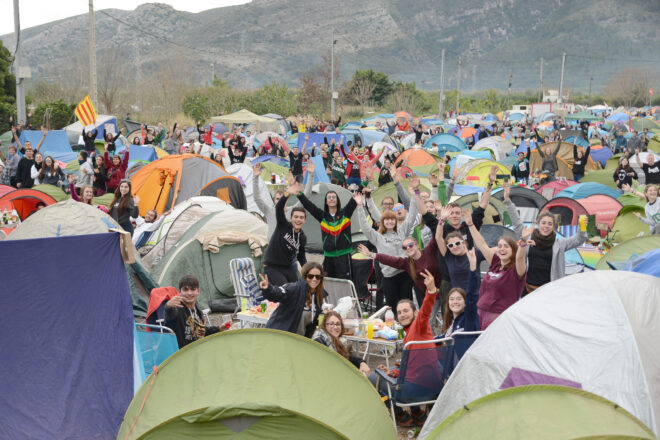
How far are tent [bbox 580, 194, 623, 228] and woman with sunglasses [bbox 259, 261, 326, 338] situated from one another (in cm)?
751

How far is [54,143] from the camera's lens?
20.2m

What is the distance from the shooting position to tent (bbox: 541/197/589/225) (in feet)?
38.3

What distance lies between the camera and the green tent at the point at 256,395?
423 centimetres

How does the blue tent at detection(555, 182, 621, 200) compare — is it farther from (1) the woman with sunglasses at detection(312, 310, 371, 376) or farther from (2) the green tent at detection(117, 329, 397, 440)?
(2) the green tent at detection(117, 329, 397, 440)

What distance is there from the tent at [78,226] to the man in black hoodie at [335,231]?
245 cm

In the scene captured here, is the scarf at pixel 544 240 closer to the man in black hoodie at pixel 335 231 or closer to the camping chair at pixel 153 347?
the man in black hoodie at pixel 335 231

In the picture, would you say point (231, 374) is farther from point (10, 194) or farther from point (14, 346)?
point (10, 194)

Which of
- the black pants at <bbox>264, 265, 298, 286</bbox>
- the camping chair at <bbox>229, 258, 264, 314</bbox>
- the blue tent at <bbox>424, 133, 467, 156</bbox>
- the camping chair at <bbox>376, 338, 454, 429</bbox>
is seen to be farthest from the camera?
the blue tent at <bbox>424, 133, 467, 156</bbox>

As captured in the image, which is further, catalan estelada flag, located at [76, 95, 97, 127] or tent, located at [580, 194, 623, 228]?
catalan estelada flag, located at [76, 95, 97, 127]

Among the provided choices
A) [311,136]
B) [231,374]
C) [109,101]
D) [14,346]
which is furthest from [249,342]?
[109,101]

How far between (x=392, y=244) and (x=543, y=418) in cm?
388

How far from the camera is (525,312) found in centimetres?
508

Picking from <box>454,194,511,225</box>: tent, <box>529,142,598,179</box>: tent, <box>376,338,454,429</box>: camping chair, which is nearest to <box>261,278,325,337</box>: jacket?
<box>376,338,454,429</box>: camping chair

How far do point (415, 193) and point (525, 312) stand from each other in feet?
9.59
